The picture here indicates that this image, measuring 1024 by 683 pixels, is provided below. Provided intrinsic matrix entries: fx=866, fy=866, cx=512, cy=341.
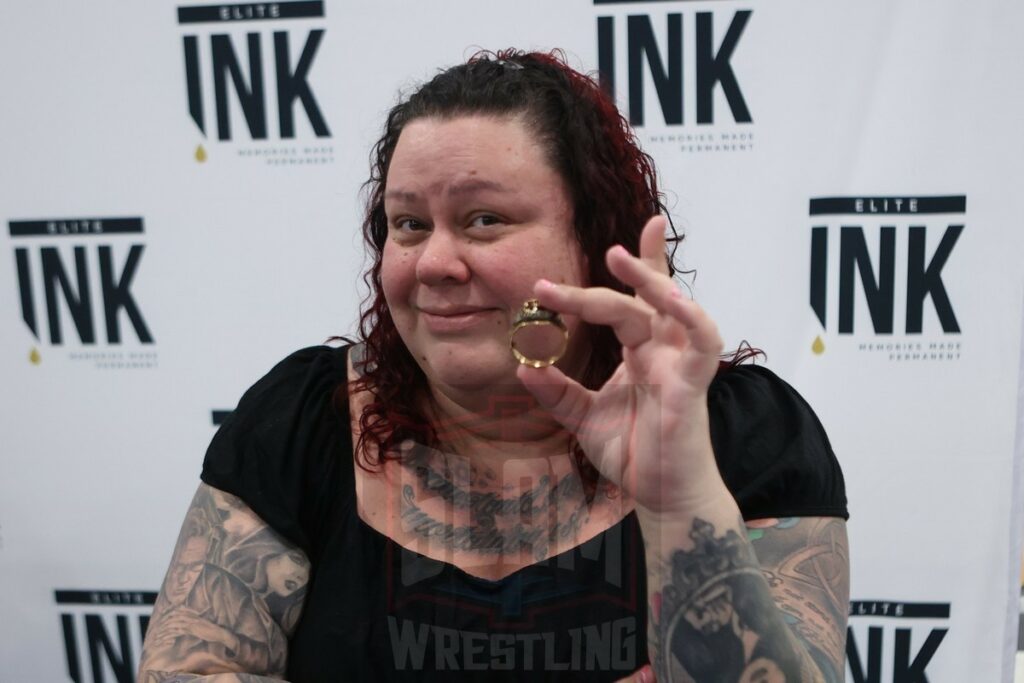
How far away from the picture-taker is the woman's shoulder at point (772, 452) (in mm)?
1182

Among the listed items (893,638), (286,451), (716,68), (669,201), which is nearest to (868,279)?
(669,201)

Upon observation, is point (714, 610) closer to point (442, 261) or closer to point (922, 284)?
point (442, 261)

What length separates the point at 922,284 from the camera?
188 cm

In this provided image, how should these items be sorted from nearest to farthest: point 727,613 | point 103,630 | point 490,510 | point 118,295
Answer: point 727,613
point 490,510
point 118,295
point 103,630

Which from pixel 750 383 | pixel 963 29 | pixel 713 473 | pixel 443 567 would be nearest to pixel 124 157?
pixel 443 567

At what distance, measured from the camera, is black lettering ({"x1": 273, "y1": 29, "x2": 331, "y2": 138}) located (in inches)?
76.9

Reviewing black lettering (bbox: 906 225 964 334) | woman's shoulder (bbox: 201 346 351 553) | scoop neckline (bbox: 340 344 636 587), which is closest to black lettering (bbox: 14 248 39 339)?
woman's shoulder (bbox: 201 346 351 553)

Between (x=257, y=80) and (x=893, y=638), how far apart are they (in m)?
1.95

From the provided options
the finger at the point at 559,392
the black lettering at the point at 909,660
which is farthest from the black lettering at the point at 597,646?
the black lettering at the point at 909,660

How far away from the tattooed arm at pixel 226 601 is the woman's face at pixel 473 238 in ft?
1.16

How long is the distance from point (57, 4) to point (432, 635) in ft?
5.65

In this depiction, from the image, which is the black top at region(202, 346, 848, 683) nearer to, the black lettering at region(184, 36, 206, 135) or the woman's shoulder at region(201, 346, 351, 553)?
the woman's shoulder at region(201, 346, 351, 553)

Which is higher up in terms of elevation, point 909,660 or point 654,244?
point 654,244

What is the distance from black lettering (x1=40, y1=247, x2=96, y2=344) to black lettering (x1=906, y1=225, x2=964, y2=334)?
6.25 feet
